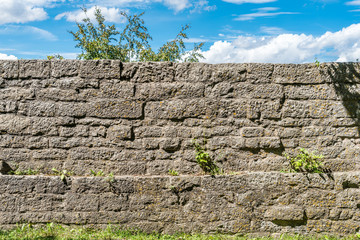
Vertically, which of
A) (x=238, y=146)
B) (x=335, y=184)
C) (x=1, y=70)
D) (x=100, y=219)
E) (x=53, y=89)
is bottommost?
(x=100, y=219)

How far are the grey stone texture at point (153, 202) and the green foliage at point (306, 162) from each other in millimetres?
329

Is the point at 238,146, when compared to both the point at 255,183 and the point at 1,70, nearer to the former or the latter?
the point at 255,183

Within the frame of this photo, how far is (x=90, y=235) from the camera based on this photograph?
3.63 metres

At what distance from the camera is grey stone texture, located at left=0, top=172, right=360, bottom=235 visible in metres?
3.78

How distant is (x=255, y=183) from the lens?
380cm

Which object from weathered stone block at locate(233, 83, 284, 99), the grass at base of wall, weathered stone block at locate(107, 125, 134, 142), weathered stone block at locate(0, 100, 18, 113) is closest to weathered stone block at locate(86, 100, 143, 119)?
weathered stone block at locate(107, 125, 134, 142)

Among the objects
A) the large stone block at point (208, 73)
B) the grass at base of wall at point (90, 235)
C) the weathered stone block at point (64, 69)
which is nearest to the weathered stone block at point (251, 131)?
the large stone block at point (208, 73)

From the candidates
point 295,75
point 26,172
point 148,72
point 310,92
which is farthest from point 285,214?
point 26,172

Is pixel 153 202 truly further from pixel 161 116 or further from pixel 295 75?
pixel 295 75

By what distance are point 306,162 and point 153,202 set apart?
80.6 inches

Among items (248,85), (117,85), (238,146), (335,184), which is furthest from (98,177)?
(335,184)

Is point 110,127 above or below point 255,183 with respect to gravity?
above

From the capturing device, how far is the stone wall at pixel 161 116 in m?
3.93

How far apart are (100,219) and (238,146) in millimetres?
2000
